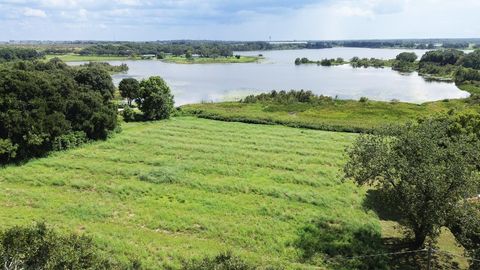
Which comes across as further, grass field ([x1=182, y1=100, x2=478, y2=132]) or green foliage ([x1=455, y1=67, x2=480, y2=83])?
green foliage ([x1=455, y1=67, x2=480, y2=83])

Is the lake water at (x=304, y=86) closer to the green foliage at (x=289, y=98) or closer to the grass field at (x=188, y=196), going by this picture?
the green foliage at (x=289, y=98)

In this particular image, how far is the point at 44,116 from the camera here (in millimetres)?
29578

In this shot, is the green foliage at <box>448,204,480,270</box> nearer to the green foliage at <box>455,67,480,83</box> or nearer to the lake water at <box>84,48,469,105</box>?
the lake water at <box>84,48,469,105</box>

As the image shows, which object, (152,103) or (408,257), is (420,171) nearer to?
(408,257)

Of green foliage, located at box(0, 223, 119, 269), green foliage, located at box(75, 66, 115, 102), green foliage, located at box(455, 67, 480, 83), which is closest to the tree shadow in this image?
green foliage, located at box(0, 223, 119, 269)

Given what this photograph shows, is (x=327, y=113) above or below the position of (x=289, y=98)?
below

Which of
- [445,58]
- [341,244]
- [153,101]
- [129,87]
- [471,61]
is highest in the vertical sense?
[445,58]

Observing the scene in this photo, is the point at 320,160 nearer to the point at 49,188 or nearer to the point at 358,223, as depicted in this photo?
the point at 358,223

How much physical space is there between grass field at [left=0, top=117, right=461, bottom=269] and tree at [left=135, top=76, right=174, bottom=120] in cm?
1010

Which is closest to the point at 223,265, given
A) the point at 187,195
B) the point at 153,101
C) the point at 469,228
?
the point at 469,228

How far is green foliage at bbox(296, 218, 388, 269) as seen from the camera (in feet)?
51.4

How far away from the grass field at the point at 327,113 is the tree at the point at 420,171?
75.1 feet

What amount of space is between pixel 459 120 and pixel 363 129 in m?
12.2

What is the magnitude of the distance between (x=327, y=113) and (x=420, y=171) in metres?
35.9
